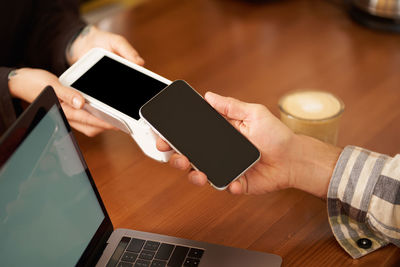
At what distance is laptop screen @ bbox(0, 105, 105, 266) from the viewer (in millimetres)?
481

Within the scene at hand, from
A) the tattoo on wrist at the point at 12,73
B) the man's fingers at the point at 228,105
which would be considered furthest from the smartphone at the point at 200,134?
the tattoo on wrist at the point at 12,73

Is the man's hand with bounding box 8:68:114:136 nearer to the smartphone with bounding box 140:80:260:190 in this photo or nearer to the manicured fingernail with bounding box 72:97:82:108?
the manicured fingernail with bounding box 72:97:82:108

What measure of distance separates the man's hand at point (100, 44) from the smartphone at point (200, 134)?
0.62ft

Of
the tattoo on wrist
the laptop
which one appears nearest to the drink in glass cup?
the laptop

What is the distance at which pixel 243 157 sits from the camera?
67cm

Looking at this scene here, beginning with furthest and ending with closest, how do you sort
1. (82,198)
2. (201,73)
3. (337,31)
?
(337,31) < (201,73) < (82,198)

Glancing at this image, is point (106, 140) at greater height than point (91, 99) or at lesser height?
lesser

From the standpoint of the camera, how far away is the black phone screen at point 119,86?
29.2 inches

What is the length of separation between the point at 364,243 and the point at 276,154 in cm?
18

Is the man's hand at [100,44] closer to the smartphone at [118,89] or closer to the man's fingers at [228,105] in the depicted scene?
the smartphone at [118,89]

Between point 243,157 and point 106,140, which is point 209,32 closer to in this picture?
point 106,140

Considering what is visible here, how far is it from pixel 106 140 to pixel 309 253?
0.44 m

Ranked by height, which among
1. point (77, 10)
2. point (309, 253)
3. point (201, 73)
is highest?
point (77, 10)

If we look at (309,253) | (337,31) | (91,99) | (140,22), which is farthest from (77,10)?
(309,253)
